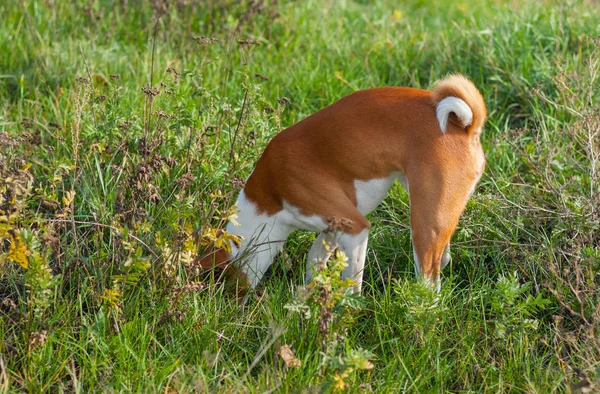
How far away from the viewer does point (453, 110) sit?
3.35 metres

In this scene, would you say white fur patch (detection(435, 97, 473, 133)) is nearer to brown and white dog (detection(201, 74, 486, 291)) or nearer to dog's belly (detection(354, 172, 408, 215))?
brown and white dog (detection(201, 74, 486, 291))

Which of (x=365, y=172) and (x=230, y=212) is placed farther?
(x=365, y=172)

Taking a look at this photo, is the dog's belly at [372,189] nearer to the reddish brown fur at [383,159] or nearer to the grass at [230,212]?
the reddish brown fur at [383,159]

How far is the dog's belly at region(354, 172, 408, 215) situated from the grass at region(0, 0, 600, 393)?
0.37m

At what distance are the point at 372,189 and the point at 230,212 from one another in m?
0.84

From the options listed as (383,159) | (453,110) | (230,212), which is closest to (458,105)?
(453,110)

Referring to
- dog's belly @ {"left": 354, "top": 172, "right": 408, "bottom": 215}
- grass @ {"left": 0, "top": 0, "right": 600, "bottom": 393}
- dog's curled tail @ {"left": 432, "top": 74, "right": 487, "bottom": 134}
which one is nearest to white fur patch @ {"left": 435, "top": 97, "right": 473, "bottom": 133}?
dog's curled tail @ {"left": 432, "top": 74, "right": 487, "bottom": 134}

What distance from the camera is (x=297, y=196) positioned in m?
3.64

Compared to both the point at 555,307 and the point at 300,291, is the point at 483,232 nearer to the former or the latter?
the point at 555,307

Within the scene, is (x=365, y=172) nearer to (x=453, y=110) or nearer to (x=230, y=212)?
(x=453, y=110)

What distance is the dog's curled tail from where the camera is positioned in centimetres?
335

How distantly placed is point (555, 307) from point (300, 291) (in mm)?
1352

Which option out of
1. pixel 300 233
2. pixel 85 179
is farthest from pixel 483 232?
pixel 85 179

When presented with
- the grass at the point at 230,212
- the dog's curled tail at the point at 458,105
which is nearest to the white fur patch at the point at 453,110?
the dog's curled tail at the point at 458,105
